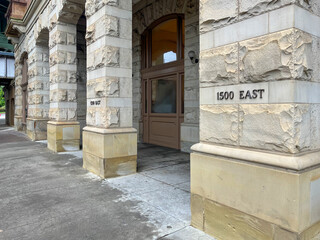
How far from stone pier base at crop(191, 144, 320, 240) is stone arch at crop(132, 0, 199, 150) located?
15.4 feet

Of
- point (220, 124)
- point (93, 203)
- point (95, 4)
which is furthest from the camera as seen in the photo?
point (95, 4)

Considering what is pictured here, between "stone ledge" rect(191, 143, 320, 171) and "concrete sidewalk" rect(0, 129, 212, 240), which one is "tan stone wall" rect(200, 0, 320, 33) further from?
"concrete sidewalk" rect(0, 129, 212, 240)

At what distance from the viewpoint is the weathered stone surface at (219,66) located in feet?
8.64

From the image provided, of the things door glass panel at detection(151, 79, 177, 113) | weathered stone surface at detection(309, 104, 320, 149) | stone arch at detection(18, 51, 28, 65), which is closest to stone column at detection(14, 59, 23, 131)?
stone arch at detection(18, 51, 28, 65)

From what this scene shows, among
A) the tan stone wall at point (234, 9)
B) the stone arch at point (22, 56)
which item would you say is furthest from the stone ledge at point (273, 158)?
the stone arch at point (22, 56)

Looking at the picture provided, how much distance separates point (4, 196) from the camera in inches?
167

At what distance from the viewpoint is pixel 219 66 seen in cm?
277

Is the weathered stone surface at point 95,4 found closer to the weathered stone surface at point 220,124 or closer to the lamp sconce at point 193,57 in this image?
the lamp sconce at point 193,57

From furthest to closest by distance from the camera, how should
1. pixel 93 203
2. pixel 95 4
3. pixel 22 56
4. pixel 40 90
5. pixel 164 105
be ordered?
pixel 22 56 → pixel 40 90 → pixel 164 105 → pixel 95 4 → pixel 93 203

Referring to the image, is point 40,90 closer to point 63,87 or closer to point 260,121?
point 63,87

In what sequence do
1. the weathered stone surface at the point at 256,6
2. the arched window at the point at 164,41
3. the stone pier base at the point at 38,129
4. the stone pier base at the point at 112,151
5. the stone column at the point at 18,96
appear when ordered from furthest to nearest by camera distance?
1. the stone column at the point at 18,96
2. the stone pier base at the point at 38,129
3. the arched window at the point at 164,41
4. the stone pier base at the point at 112,151
5. the weathered stone surface at the point at 256,6

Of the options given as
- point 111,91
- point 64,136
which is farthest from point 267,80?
point 64,136

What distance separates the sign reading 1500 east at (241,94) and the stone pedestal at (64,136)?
6666 mm

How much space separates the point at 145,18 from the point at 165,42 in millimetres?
1414
